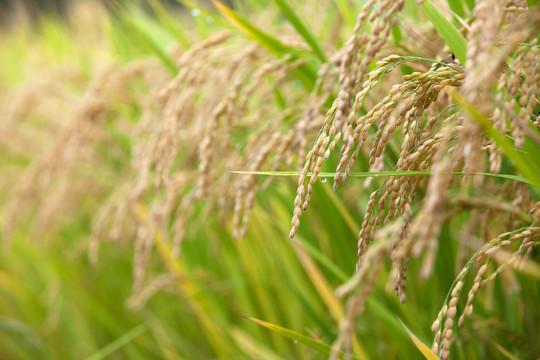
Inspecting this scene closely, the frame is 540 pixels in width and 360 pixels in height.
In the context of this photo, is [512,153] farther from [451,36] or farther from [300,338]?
[300,338]

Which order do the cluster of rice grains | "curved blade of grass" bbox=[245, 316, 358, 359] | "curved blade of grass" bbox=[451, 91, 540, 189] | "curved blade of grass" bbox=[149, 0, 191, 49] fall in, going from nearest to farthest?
the cluster of rice grains → "curved blade of grass" bbox=[451, 91, 540, 189] → "curved blade of grass" bbox=[245, 316, 358, 359] → "curved blade of grass" bbox=[149, 0, 191, 49]

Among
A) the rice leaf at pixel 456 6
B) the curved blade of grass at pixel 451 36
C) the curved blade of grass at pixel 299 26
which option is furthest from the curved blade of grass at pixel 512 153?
the curved blade of grass at pixel 299 26

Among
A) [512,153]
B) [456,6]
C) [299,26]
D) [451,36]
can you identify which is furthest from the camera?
[299,26]

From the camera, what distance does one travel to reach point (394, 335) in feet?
4.06

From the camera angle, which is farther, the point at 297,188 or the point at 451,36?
the point at 297,188

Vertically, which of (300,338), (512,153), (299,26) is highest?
(299,26)

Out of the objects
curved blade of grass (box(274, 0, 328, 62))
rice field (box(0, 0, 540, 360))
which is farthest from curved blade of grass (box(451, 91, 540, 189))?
curved blade of grass (box(274, 0, 328, 62))

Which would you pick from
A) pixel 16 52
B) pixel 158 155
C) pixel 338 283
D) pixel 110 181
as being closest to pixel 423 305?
pixel 338 283

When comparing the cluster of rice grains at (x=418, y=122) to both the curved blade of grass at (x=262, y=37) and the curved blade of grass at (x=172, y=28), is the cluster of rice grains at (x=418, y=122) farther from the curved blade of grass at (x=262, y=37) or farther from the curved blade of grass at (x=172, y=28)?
the curved blade of grass at (x=172, y=28)

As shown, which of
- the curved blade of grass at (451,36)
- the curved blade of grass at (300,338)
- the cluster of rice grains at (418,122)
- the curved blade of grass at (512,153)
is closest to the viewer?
the cluster of rice grains at (418,122)

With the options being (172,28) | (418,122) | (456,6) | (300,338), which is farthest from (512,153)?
(172,28)

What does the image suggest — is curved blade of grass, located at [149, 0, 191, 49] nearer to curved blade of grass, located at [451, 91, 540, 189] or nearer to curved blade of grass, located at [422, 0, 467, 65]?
curved blade of grass, located at [422, 0, 467, 65]

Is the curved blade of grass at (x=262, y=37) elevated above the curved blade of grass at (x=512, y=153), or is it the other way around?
the curved blade of grass at (x=262, y=37)

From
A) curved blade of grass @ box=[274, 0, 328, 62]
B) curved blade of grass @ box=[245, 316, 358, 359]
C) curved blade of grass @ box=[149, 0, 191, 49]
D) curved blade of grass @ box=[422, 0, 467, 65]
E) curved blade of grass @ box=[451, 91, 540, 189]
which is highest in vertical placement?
curved blade of grass @ box=[149, 0, 191, 49]
